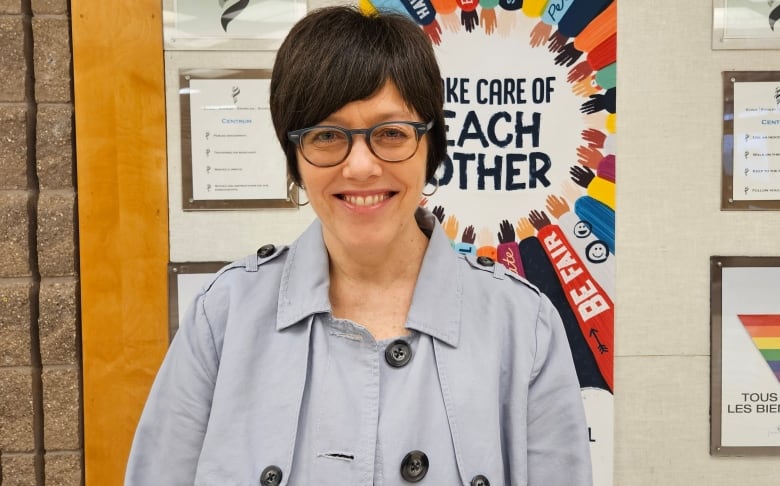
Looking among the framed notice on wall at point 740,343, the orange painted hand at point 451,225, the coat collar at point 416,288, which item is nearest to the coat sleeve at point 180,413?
the coat collar at point 416,288

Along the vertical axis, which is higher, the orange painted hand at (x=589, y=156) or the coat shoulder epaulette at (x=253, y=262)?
the orange painted hand at (x=589, y=156)

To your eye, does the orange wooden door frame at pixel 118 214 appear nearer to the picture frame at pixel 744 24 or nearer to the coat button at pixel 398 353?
the coat button at pixel 398 353

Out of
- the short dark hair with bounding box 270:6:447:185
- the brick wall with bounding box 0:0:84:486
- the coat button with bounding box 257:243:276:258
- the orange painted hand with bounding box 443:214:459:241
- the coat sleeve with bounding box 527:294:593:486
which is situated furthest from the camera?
the orange painted hand with bounding box 443:214:459:241

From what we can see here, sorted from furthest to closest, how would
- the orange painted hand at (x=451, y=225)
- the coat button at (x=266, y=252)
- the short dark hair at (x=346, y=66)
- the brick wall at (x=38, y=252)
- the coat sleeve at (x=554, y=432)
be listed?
the orange painted hand at (x=451, y=225) < the brick wall at (x=38, y=252) < the coat button at (x=266, y=252) < the coat sleeve at (x=554, y=432) < the short dark hair at (x=346, y=66)

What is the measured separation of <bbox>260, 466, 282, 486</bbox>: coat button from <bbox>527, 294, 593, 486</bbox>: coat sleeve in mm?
417

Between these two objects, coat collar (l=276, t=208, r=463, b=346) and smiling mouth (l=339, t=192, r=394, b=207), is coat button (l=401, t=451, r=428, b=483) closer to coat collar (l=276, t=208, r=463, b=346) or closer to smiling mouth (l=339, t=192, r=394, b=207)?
coat collar (l=276, t=208, r=463, b=346)

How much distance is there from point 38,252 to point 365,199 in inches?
50.1

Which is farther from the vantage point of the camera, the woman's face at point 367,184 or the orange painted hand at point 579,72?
the orange painted hand at point 579,72

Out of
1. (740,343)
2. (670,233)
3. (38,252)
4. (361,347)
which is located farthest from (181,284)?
(740,343)

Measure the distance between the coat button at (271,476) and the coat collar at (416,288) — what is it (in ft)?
0.73

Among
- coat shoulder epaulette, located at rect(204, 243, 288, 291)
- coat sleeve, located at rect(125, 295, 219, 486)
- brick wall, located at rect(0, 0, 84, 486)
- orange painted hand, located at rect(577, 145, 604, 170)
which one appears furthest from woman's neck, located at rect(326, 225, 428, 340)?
brick wall, located at rect(0, 0, 84, 486)

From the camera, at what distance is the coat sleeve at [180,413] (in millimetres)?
1099

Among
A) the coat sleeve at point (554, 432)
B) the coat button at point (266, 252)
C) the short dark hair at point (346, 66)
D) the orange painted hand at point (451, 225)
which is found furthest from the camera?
the orange painted hand at point (451, 225)

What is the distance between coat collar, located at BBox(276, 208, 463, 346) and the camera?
1.11 m
